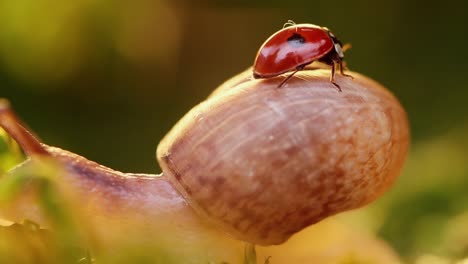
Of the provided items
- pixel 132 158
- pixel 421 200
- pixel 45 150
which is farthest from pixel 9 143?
pixel 132 158

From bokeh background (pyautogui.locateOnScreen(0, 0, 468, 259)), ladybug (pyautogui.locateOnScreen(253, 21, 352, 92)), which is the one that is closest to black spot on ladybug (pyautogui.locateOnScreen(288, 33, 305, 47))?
ladybug (pyautogui.locateOnScreen(253, 21, 352, 92))

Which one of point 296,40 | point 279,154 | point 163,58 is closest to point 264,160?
point 279,154

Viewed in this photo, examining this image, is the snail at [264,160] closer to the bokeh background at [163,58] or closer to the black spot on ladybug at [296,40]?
the black spot on ladybug at [296,40]

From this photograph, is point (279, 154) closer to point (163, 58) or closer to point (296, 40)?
point (296, 40)

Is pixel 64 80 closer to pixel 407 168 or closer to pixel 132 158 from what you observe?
pixel 132 158

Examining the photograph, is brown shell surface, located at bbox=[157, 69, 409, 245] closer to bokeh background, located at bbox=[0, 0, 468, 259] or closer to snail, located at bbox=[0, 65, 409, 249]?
snail, located at bbox=[0, 65, 409, 249]

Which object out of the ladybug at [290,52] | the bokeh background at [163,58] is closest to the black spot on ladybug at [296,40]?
the ladybug at [290,52]

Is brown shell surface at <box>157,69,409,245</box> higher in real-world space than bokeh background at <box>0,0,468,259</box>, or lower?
higher

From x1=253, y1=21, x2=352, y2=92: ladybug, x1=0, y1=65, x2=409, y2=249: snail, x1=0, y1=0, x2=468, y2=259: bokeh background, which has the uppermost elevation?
x1=253, y1=21, x2=352, y2=92: ladybug
